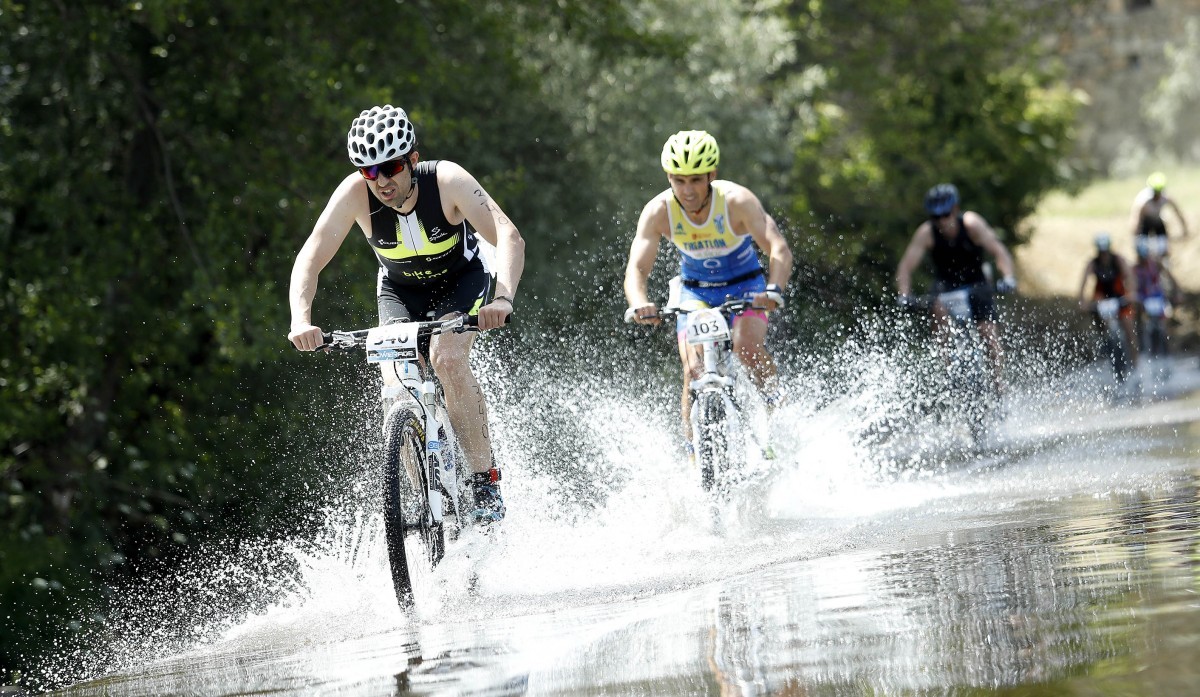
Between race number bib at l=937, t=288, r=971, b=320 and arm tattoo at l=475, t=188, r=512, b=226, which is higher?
arm tattoo at l=475, t=188, r=512, b=226

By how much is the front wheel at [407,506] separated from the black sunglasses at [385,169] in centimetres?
105

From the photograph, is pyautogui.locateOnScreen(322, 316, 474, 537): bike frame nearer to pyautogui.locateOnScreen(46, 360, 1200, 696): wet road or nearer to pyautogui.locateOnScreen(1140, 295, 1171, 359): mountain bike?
pyautogui.locateOnScreen(46, 360, 1200, 696): wet road

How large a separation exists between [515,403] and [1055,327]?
11.4 meters

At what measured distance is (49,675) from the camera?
654 centimetres

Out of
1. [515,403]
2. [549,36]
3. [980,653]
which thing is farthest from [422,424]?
[549,36]

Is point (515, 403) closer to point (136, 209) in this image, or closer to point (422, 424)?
point (136, 209)

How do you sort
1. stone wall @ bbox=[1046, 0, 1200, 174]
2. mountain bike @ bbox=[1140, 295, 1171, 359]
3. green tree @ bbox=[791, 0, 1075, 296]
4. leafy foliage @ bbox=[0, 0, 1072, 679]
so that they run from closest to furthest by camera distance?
leafy foliage @ bbox=[0, 0, 1072, 679] < mountain bike @ bbox=[1140, 295, 1171, 359] < green tree @ bbox=[791, 0, 1075, 296] < stone wall @ bbox=[1046, 0, 1200, 174]

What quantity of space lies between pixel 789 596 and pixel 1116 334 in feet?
38.4

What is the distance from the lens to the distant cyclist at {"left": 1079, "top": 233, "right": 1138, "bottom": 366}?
15969 millimetres

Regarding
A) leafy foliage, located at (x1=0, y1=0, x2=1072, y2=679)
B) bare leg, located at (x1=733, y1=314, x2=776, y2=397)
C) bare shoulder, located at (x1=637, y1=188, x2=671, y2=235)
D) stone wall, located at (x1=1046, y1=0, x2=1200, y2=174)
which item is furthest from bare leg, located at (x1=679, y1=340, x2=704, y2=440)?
stone wall, located at (x1=1046, y1=0, x2=1200, y2=174)

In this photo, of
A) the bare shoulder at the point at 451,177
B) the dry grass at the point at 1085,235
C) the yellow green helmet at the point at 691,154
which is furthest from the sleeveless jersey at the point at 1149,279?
the bare shoulder at the point at 451,177

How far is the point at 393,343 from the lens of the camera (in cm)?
653

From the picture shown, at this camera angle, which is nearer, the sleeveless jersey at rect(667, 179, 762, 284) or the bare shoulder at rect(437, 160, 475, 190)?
the bare shoulder at rect(437, 160, 475, 190)

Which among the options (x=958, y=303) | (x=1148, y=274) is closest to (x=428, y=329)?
(x=958, y=303)
